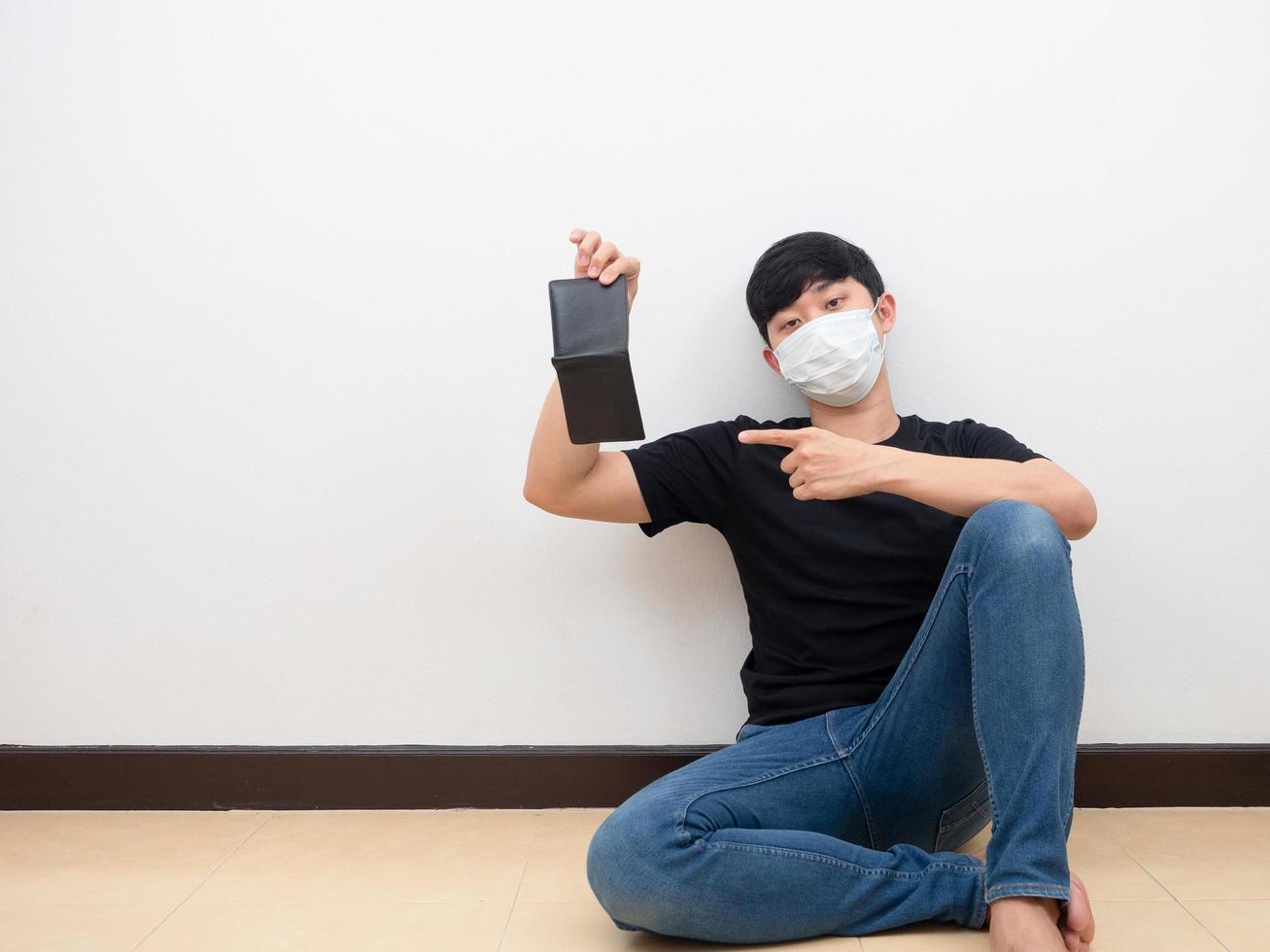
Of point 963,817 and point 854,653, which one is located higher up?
point 854,653

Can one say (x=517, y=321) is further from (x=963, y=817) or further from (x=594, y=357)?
(x=963, y=817)

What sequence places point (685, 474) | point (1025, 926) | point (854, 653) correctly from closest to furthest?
1. point (1025, 926)
2. point (854, 653)
3. point (685, 474)

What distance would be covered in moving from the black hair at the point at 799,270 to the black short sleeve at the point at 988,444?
26 centimetres

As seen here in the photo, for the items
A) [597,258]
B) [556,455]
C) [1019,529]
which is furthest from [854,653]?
[597,258]

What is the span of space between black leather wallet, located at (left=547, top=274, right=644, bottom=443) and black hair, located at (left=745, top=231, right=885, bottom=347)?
283 mm

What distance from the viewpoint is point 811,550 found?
1.65 metres

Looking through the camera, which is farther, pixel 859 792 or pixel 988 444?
pixel 988 444

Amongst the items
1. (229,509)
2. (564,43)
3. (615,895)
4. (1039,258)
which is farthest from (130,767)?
(1039,258)

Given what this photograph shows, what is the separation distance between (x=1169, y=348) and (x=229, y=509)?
173cm

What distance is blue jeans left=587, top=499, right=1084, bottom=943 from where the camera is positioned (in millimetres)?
1265

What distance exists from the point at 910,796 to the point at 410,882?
0.78 metres

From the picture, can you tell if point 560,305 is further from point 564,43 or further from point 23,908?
point 23,908

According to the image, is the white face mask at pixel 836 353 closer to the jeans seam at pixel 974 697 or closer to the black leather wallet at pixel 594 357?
the black leather wallet at pixel 594 357

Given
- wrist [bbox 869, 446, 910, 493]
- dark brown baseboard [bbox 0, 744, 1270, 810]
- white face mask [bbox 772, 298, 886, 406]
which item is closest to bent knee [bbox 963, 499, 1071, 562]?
wrist [bbox 869, 446, 910, 493]
